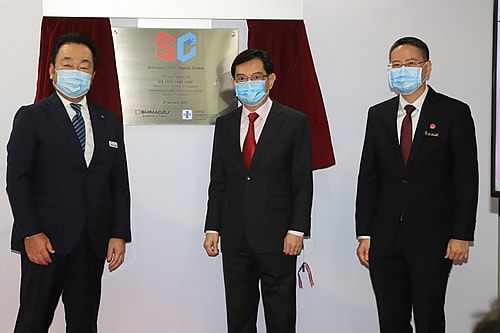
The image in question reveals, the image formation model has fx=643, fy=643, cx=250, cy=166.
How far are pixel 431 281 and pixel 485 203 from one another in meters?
1.17

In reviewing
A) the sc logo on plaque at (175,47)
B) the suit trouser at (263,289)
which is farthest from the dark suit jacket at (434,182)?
the sc logo on plaque at (175,47)

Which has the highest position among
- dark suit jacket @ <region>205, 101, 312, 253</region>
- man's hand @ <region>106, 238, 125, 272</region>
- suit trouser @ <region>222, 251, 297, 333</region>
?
dark suit jacket @ <region>205, 101, 312, 253</region>

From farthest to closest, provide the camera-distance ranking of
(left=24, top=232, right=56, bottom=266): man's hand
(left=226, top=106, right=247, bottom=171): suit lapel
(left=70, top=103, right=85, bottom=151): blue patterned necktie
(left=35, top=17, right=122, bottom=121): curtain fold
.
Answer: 1. (left=35, top=17, right=122, bottom=121): curtain fold
2. (left=226, top=106, right=247, bottom=171): suit lapel
3. (left=70, top=103, right=85, bottom=151): blue patterned necktie
4. (left=24, top=232, right=56, bottom=266): man's hand

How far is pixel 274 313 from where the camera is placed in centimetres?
314

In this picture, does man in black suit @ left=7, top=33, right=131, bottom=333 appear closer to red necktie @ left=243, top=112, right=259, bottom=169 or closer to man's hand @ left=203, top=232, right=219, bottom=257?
man's hand @ left=203, top=232, right=219, bottom=257

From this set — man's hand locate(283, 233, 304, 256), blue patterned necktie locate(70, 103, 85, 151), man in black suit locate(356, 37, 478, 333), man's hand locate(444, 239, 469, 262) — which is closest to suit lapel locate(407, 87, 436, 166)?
man in black suit locate(356, 37, 478, 333)

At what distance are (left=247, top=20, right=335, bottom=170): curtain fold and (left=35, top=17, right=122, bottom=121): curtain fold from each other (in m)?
0.80

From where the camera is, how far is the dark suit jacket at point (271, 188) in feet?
10.2

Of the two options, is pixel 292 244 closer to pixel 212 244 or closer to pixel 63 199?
pixel 212 244

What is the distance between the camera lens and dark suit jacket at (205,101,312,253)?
310 centimetres

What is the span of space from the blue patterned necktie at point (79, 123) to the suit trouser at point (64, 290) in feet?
1.42

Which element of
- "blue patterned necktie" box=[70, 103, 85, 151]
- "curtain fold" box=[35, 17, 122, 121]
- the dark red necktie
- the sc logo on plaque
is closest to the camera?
"blue patterned necktie" box=[70, 103, 85, 151]

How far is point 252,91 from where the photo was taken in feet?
10.5

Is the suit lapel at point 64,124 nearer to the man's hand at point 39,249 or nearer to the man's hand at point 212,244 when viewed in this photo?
the man's hand at point 39,249
